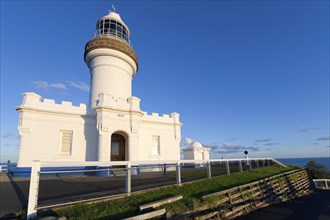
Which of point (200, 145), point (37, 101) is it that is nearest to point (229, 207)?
point (37, 101)

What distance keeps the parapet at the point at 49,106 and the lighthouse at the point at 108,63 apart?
1.65 m

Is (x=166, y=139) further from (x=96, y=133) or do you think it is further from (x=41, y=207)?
(x=41, y=207)

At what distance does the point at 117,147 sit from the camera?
16.2 metres

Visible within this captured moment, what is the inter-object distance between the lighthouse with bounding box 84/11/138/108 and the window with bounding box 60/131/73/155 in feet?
10.7

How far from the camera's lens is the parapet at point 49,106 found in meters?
12.8

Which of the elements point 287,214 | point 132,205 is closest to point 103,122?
point 132,205

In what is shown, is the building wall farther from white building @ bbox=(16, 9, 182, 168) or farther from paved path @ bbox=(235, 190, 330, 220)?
paved path @ bbox=(235, 190, 330, 220)

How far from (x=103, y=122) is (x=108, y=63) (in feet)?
21.2

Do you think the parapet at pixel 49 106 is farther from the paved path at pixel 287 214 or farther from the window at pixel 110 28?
the paved path at pixel 287 214

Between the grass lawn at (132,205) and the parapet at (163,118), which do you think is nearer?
the grass lawn at (132,205)

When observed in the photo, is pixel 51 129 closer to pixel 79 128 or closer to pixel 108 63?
pixel 79 128

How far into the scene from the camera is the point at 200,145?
24328 millimetres

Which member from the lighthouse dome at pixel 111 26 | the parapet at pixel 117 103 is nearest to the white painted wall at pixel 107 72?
the parapet at pixel 117 103

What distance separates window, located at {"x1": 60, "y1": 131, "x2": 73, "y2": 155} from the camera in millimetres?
13570
